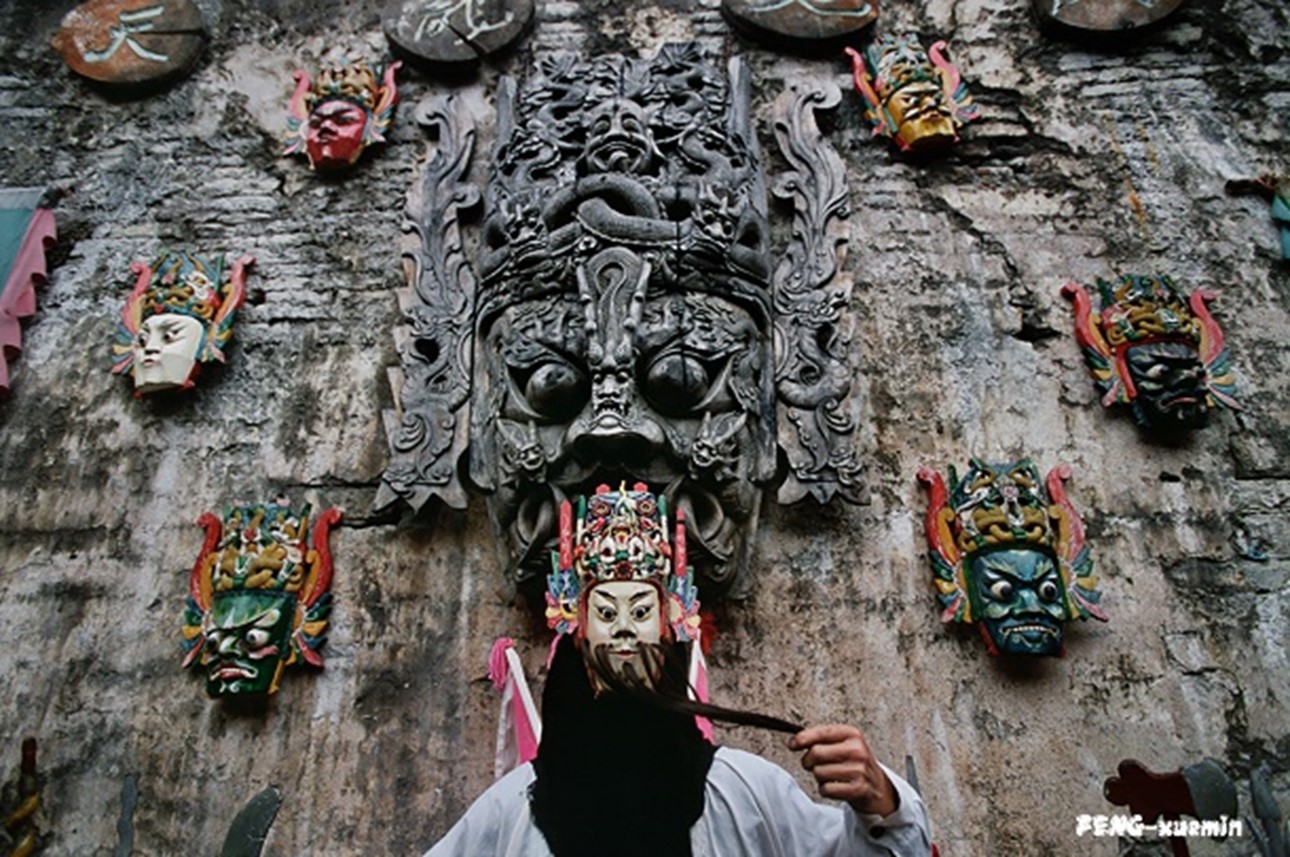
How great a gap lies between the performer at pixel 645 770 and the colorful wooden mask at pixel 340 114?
2.88m

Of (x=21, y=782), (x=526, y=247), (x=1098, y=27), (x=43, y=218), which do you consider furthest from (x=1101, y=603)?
(x=43, y=218)

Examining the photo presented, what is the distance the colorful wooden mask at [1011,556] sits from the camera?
355cm

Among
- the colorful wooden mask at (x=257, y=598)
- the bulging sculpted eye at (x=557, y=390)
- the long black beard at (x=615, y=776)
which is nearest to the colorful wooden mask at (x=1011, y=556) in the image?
the long black beard at (x=615, y=776)

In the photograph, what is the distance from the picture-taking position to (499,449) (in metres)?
3.81

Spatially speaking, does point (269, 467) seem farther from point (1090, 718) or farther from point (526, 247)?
point (1090, 718)

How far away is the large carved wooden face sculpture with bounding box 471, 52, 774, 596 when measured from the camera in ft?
12.0

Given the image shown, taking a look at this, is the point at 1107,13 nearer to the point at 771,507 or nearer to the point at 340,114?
the point at 771,507

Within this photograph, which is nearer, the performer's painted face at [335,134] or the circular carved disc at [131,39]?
the performer's painted face at [335,134]

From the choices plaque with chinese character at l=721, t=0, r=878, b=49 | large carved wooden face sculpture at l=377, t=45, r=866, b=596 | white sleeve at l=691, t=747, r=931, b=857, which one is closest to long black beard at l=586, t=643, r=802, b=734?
white sleeve at l=691, t=747, r=931, b=857

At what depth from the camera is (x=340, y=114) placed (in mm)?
5066

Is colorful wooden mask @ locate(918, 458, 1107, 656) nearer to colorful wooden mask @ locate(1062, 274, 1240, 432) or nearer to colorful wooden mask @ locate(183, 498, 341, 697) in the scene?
colorful wooden mask @ locate(1062, 274, 1240, 432)

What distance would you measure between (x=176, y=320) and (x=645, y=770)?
306cm

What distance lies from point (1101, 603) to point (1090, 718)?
441 millimetres

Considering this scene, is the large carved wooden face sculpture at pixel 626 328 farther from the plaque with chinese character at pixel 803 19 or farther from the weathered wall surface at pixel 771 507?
the plaque with chinese character at pixel 803 19
